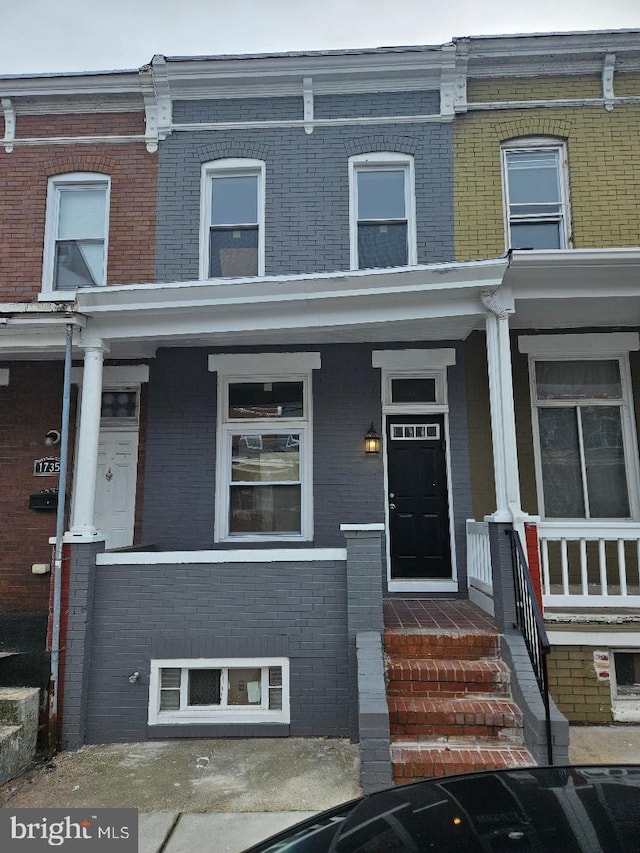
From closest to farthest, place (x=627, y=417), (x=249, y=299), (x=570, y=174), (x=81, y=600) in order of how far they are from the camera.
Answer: (x=81, y=600)
(x=249, y=299)
(x=627, y=417)
(x=570, y=174)

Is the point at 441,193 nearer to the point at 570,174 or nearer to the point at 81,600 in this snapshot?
the point at 570,174

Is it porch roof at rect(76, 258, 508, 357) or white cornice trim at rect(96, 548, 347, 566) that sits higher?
porch roof at rect(76, 258, 508, 357)

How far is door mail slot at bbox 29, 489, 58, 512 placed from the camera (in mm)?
6902

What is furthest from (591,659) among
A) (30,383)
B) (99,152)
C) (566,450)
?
(99,152)

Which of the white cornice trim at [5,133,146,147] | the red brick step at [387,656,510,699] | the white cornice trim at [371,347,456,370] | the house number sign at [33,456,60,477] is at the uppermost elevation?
the white cornice trim at [5,133,146,147]

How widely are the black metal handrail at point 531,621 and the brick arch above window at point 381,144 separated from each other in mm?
5206

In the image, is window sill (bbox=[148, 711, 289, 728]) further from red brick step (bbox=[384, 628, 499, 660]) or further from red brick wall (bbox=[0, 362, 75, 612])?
red brick wall (bbox=[0, 362, 75, 612])

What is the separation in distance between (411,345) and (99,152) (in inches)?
198

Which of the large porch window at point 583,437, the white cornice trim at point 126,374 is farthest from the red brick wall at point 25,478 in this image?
the large porch window at point 583,437

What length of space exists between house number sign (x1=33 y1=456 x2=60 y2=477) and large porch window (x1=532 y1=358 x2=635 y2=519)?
592cm

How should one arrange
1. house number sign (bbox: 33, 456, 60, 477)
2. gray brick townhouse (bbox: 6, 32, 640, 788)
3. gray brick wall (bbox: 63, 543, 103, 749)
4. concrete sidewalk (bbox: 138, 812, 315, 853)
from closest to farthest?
1. concrete sidewalk (bbox: 138, 812, 315, 853)
2. gray brick wall (bbox: 63, 543, 103, 749)
3. gray brick townhouse (bbox: 6, 32, 640, 788)
4. house number sign (bbox: 33, 456, 60, 477)

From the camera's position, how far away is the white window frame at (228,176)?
7395 mm

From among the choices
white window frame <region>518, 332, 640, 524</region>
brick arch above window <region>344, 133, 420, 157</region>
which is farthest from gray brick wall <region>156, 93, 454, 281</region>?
white window frame <region>518, 332, 640, 524</region>

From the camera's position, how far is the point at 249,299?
5520 mm
